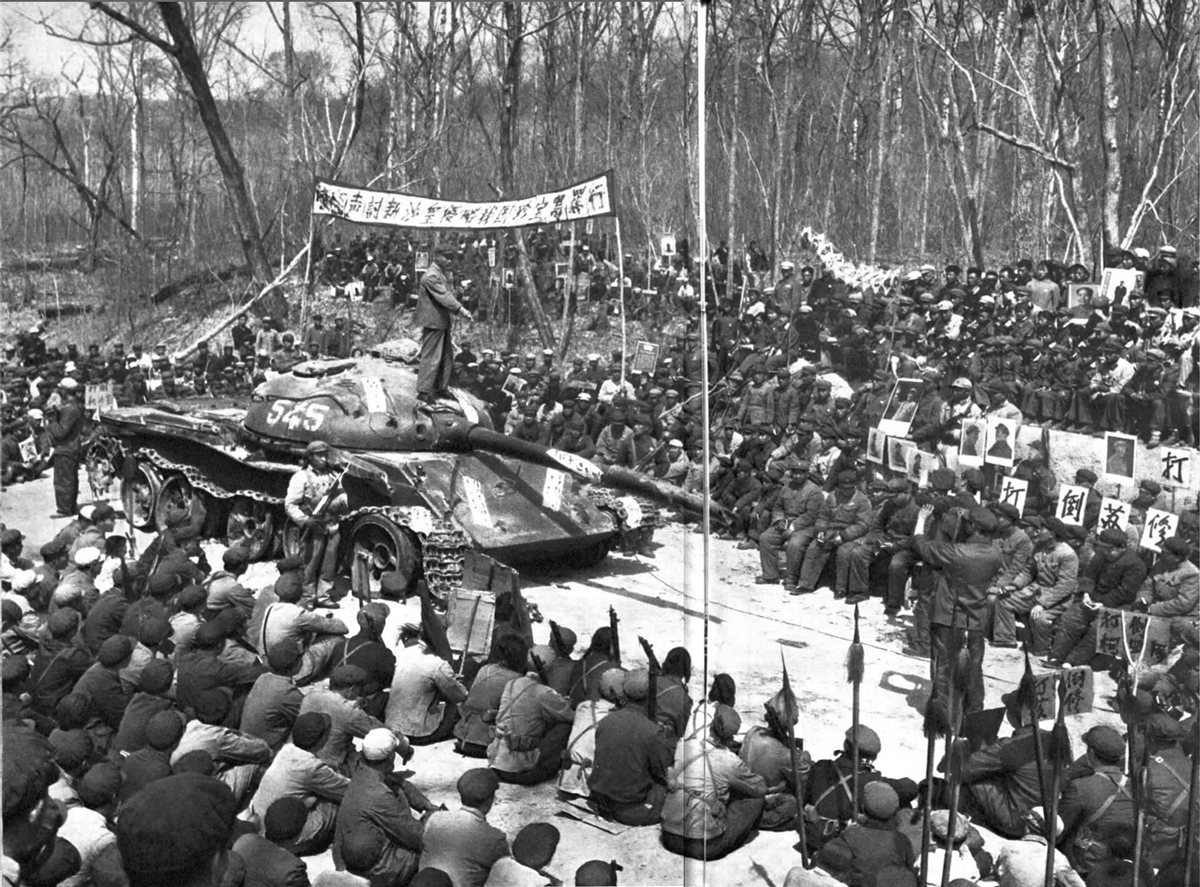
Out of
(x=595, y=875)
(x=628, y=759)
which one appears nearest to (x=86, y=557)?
(x=628, y=759)

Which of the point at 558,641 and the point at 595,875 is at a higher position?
the point at 558,641

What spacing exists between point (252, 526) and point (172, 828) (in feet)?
29.1

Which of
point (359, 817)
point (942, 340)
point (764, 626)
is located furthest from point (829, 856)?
point (942, 340)

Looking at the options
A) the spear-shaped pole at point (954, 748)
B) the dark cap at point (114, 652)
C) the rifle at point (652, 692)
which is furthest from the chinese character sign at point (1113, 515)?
the dark cap at point (114, 652)

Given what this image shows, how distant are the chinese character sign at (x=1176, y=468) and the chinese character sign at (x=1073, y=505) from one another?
69 cm

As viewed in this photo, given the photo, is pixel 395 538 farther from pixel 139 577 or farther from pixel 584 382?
pixel 584 382

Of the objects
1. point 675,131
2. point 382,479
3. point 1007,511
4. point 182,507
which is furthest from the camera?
point 675,131

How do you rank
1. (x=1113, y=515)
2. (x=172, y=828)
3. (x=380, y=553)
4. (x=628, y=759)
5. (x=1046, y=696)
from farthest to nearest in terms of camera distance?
(x=380, y=553) → (x=1113, y=515) → (x=1046, y=696) → (x=628, y=759) → (x=172, y=828)

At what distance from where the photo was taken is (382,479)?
13070mm

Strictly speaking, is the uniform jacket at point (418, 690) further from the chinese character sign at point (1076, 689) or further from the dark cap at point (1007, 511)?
the dark cap at point (1007, 511)

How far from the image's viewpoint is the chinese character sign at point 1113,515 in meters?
11.6

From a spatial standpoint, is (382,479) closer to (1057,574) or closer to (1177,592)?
(1057,574)

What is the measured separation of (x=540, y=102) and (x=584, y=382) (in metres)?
8.01

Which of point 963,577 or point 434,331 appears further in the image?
point 434,331
